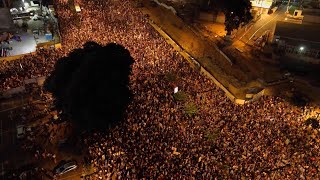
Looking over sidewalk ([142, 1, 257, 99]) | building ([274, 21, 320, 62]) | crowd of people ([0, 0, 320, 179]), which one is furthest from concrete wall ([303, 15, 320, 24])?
crowd of people ([0, 0, 320, 179])

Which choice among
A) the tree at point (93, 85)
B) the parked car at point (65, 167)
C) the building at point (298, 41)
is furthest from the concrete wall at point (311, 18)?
the parked car at point (65, 167)

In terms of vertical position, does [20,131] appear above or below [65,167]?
above

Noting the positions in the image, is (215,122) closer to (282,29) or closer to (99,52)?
(99,52)

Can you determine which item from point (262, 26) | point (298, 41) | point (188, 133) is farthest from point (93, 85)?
point (262, 26)

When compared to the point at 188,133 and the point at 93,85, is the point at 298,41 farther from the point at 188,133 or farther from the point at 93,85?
the point at 93,85

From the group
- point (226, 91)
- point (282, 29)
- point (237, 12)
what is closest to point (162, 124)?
point (226, 91)

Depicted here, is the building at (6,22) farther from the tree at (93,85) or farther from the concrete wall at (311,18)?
the concrete wall at (311,18)

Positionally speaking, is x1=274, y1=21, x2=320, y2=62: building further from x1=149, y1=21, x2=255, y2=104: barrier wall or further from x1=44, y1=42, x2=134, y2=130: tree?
x1=44, y1=42, x2=134, y2=130: tree
